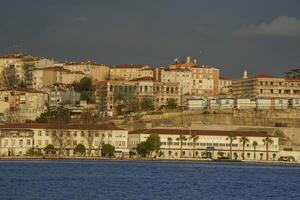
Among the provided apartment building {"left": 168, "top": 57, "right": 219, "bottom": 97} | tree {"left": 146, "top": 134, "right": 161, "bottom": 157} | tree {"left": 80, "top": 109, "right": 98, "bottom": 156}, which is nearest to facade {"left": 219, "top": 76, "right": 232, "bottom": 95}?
apartment building {"left": 168, "top": 57, "right": 219, "bottom": 97}

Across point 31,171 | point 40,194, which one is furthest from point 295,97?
point 40,194

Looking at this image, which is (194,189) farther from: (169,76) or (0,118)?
(169,76)

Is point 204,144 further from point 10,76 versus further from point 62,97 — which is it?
point 10,76

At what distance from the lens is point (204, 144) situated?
107438mm

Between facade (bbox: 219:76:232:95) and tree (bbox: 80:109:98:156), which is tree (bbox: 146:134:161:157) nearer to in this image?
tree (bbox: 80:109:98:156)

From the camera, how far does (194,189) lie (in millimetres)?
54406

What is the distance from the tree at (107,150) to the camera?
104 metres

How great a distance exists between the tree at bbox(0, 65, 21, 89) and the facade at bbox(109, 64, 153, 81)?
13.7 m

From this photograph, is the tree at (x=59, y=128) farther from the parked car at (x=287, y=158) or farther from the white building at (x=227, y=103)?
the parked car at (x=287, y=158)

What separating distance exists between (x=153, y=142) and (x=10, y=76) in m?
58.9

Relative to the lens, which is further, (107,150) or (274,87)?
(274,87)

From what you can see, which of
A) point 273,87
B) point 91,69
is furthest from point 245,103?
point 91,69

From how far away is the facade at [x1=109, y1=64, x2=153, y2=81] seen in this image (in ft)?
504

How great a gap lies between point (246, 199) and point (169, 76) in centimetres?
9836
